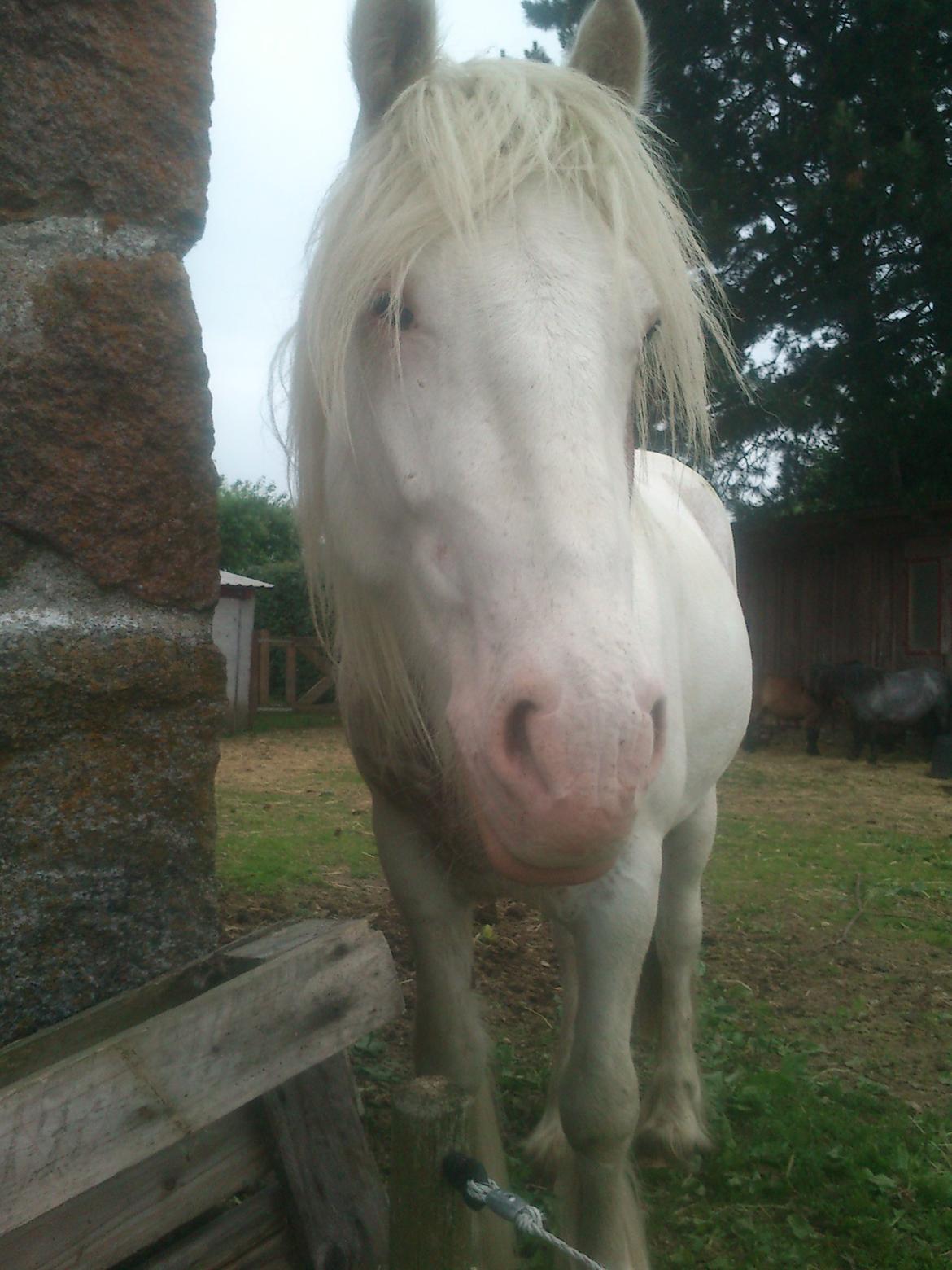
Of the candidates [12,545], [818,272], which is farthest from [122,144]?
[818,272]

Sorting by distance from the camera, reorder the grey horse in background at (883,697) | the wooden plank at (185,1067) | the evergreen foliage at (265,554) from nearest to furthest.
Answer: the wooden plank at (185,1067)
the grey horse in background at (883,697)
the evergreen foliage at (265,554)

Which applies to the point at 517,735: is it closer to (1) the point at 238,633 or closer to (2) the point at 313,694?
(1) the point at 238,633

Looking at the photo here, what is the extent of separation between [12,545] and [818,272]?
1005cm

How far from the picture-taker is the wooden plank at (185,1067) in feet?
3.38

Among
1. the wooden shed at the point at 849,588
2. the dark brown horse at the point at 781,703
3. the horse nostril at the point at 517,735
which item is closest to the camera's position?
the horse nostril at the point at 517,735

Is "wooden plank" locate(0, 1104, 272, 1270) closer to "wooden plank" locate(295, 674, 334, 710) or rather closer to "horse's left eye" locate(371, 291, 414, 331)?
"horse's left eye" locate(371, 291, 414, 331)

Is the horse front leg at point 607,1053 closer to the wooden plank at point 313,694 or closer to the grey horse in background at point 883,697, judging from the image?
the grey horse in background at point 883,697

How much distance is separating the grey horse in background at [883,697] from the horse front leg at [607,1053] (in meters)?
9.39

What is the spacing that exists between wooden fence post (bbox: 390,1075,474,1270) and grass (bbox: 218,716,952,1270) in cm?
99

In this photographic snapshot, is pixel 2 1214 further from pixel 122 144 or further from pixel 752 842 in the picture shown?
pixel 752 842

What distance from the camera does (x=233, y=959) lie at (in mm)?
1425

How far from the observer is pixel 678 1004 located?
9.45 feet

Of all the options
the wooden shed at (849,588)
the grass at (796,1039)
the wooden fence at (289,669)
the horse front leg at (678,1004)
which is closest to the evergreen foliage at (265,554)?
the wooden fence at (289,669)

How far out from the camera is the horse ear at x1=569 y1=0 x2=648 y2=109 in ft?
6.31
